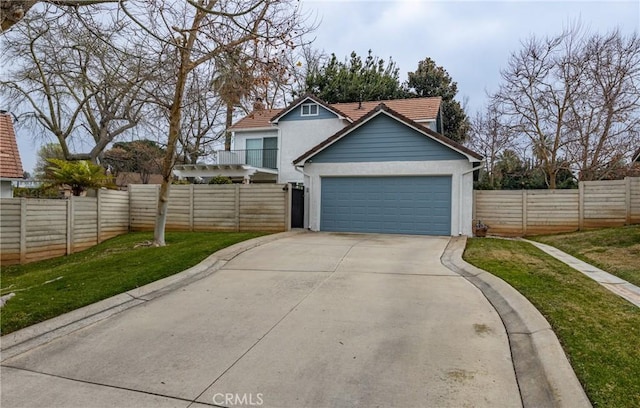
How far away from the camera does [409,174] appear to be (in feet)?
45.1

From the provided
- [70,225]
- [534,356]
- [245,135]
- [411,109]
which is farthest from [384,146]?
[245,135]

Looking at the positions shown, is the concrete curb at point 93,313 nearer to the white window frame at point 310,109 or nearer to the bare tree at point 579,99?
the white window frame at point 310,109

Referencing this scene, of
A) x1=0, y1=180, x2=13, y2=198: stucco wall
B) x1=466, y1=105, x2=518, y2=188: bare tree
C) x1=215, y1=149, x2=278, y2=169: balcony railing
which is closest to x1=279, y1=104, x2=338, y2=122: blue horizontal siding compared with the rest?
x1=215, y1=149, x2=278, y2=169: balcony railing

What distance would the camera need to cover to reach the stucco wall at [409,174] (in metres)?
13.2

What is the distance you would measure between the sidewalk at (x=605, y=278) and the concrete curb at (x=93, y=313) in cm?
716

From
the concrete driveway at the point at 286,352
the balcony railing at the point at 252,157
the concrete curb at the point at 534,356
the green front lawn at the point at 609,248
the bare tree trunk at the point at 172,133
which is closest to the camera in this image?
the concrete curb at the point at 534,356

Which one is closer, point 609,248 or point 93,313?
point 93,313

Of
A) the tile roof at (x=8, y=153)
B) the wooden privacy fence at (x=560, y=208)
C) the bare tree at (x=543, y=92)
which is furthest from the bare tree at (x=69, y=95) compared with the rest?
the bare tree at (x=543, y=92)

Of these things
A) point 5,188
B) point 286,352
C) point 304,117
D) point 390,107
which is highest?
point 390,107

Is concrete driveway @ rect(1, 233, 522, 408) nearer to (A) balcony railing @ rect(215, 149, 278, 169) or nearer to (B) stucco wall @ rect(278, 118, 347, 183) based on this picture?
(B) stucco wall @ rect(278, 118, 347, 183)

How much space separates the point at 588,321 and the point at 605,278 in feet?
11.8

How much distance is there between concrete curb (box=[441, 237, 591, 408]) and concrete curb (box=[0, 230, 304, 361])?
16.3 ft

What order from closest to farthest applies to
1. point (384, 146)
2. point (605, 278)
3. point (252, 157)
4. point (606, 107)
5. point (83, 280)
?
point (83, 280) < point (605, 278) < point (384, 146) < point (606, 107) < point (252, 157)

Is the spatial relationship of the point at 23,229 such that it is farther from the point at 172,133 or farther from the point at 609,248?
the point at 609,248
